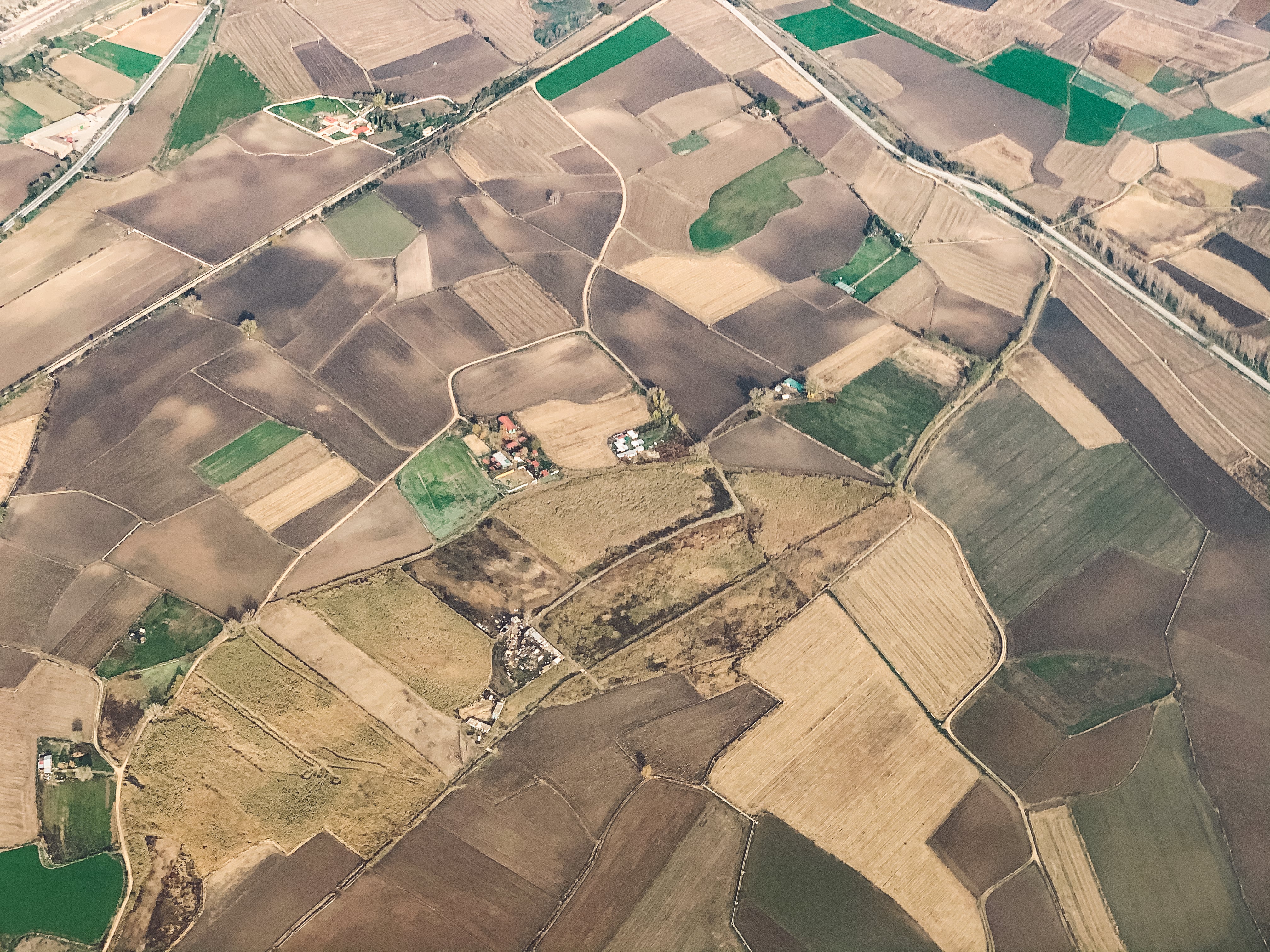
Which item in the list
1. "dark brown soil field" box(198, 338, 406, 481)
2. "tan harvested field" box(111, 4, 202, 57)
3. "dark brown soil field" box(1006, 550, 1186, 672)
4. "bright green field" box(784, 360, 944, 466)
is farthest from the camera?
"tan harvested field" box(111, 4, 202, 57)

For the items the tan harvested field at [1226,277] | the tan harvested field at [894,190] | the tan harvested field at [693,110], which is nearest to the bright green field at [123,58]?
the tan harvested field at [693,110]

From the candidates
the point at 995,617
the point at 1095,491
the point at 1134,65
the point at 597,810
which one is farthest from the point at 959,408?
the point at 1134,65

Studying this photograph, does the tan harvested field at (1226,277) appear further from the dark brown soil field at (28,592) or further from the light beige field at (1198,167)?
the dark brown soil field at (28,592)

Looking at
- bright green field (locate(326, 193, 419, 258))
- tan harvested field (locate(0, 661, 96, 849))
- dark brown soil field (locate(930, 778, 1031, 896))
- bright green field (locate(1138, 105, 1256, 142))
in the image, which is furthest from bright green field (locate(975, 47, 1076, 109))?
tan harvested field (locate(0, 661, 96, 849))

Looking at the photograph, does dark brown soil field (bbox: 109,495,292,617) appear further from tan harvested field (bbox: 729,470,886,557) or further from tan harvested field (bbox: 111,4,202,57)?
tan harvested field (bbox: 111,4,202,57)

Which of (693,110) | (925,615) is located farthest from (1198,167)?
(925,615)

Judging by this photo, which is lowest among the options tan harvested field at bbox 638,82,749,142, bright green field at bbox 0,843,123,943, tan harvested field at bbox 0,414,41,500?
bright green field at bbox 0,843,123,943
